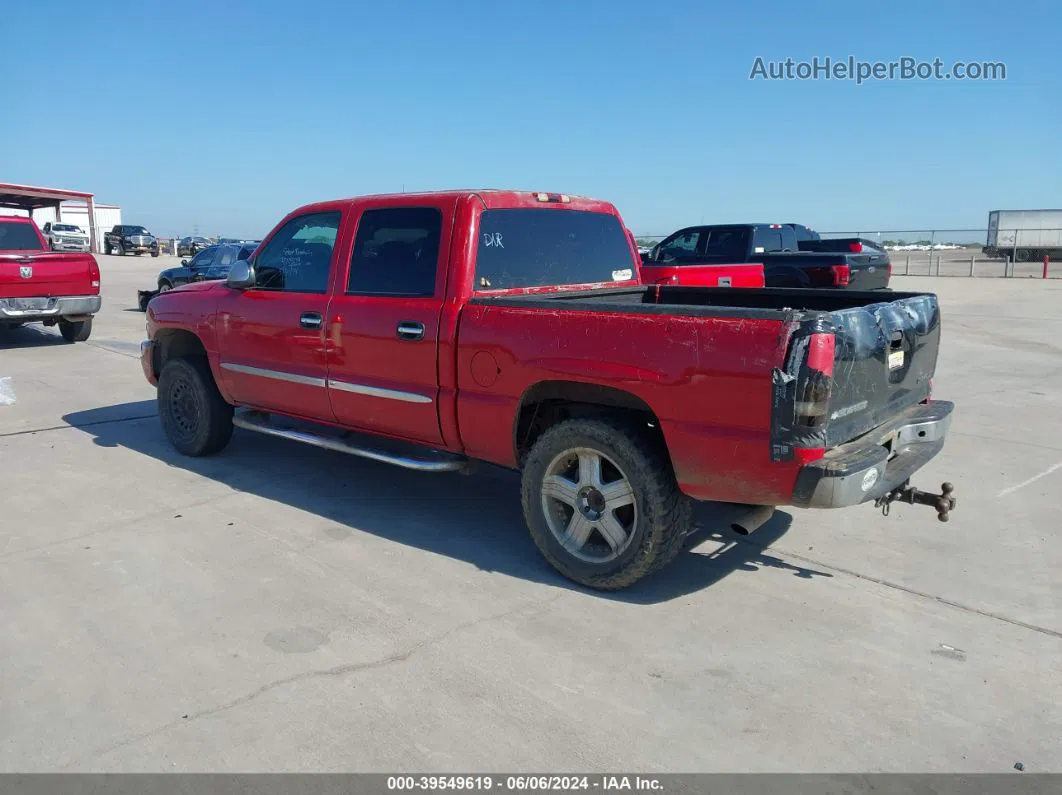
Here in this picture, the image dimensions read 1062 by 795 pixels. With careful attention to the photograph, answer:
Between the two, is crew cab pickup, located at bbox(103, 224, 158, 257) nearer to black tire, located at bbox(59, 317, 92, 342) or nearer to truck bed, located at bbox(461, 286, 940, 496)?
black tire, located at bbox(59, 317, 92, 342)

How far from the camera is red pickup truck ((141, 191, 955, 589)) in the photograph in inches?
143

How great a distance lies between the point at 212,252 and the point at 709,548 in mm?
18278

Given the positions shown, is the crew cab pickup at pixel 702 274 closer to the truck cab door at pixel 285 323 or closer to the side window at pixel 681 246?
the truck cab door at pixel 285 323

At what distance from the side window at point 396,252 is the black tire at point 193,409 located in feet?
6.27

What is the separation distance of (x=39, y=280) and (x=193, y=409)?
7153 mm

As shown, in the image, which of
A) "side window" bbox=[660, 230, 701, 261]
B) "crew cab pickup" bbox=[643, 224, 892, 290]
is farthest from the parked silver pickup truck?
"crew cab pickup" bbox=[643, 224, 892, 290]

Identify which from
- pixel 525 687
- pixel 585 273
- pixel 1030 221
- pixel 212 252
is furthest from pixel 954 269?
pixel 525 687

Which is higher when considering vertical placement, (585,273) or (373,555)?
(585,273)

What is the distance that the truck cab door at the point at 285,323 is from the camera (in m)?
5.53

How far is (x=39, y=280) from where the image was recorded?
12.1m

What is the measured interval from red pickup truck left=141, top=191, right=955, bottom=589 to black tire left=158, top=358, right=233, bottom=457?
5 centimetres

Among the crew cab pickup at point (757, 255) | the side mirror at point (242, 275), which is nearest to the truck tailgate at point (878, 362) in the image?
the side mirror at point (242, 275)

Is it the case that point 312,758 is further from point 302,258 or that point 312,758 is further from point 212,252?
point 212,252

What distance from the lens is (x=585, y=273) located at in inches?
218
